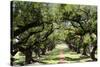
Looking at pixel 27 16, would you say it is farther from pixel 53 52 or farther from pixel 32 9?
pixel 53 52

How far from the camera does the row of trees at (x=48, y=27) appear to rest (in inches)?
89.8

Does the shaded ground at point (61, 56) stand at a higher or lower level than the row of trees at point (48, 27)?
lower

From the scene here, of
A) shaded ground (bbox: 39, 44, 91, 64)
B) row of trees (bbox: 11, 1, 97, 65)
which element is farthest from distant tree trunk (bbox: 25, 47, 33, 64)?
shaded ground (bbox: 39, 44, 91, 64)

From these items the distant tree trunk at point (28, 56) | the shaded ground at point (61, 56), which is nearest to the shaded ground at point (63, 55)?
the shaded ground at point (61, 56)

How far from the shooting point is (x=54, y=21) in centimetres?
243

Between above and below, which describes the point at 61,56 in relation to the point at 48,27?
below

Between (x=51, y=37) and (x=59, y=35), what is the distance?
0.34 ft

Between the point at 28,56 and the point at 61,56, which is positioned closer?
the point at 28,56

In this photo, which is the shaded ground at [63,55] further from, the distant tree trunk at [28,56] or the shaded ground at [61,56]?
the distant tree trunk at [28,56]

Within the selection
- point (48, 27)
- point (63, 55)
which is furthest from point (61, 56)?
point (48, 27)

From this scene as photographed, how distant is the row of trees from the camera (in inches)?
89.8

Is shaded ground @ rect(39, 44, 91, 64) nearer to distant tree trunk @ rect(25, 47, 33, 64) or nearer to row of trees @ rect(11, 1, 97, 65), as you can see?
row of trees @ rect(11, 1, 97, 65)

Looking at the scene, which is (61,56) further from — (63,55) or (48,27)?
(48,27)

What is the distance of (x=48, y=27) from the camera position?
7.89ft
